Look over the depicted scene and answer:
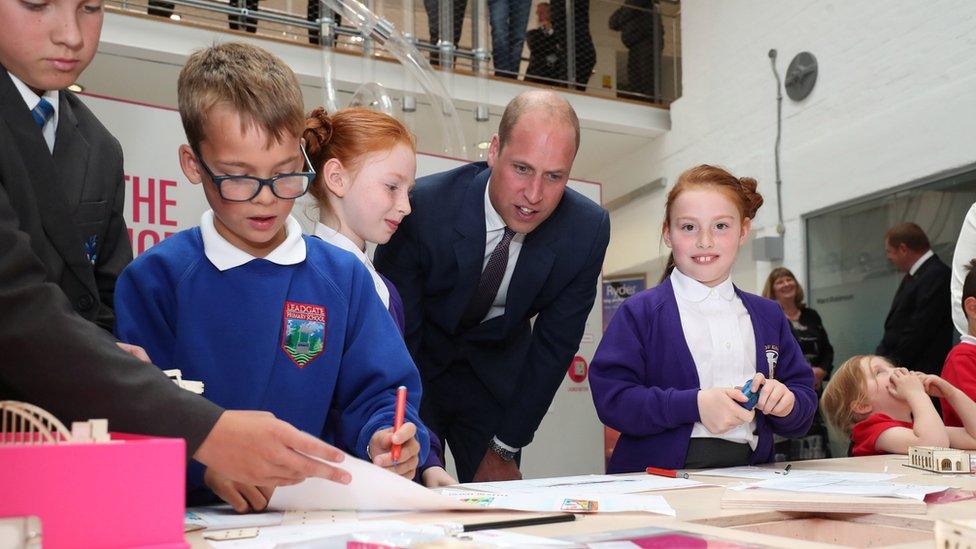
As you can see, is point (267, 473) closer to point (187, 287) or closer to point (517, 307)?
point (187, 287)

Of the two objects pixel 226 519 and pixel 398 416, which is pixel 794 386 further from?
pixel 226 519

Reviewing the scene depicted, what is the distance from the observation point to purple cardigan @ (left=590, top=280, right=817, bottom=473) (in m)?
1.75

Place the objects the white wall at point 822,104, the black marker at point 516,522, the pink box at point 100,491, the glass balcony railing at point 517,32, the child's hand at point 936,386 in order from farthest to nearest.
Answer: the glass balcony railing at point 517,32 < the white wall at point 822,104 < the child's hand at point 936,386 < the black marker at point 516,522 < the pink box at point 100,491

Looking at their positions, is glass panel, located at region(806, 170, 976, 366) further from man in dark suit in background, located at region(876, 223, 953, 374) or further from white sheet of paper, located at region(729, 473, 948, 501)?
white sheet of paper, located at region(729, 473, 948, 501)

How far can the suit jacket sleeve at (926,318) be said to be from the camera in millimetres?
4371

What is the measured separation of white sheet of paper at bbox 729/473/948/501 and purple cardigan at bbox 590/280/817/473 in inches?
15.0

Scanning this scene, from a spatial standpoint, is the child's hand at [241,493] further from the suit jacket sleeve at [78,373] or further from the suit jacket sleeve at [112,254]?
the suit jacket sleeve at [112,254]

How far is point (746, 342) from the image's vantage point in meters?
1.86

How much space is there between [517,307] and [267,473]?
1.40m

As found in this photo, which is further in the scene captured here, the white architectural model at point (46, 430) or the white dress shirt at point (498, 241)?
the white dress shirt at point (498, 241)

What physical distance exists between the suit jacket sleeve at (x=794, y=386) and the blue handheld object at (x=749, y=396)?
0.72ft

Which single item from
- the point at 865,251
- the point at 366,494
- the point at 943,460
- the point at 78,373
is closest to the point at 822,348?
the point at 865,251

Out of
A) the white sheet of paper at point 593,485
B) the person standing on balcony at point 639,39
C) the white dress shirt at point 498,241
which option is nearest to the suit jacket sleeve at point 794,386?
the white sheet of paper at point 593,485

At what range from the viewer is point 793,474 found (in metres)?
1.51
